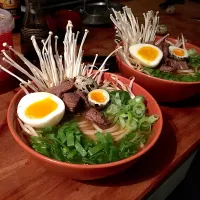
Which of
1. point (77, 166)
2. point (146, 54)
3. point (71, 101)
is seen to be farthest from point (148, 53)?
point (77, 166)

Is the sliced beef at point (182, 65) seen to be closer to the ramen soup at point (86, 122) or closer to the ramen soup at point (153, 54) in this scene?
the ramen soup at point (153, 54)

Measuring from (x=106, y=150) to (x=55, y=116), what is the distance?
0.19 meters

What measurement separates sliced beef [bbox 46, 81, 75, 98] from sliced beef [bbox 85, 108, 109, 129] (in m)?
0.11

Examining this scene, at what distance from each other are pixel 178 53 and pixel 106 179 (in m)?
0.75

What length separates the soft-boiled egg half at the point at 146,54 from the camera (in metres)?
1.30

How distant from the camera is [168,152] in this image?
3.49 ft

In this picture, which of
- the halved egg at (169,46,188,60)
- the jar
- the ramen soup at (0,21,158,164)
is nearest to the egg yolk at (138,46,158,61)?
the halved egg at (169,46,188,60)

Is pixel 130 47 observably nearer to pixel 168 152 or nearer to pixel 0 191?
pixel 168 152

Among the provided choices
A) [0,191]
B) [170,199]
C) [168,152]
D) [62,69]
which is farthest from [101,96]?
[170,199]

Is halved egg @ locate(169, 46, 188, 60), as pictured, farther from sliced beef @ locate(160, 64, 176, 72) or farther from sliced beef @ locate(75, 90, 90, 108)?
sliced beef @ locate(75, 90, 90, 108)

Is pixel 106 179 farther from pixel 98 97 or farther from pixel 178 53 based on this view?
pixel 178 53

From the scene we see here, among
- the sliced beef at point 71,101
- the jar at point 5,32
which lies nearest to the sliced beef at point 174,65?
the sliced beef at point 71,101

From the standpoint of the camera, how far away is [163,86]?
118 cm

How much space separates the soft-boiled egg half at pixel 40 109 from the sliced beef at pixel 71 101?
3 cm
